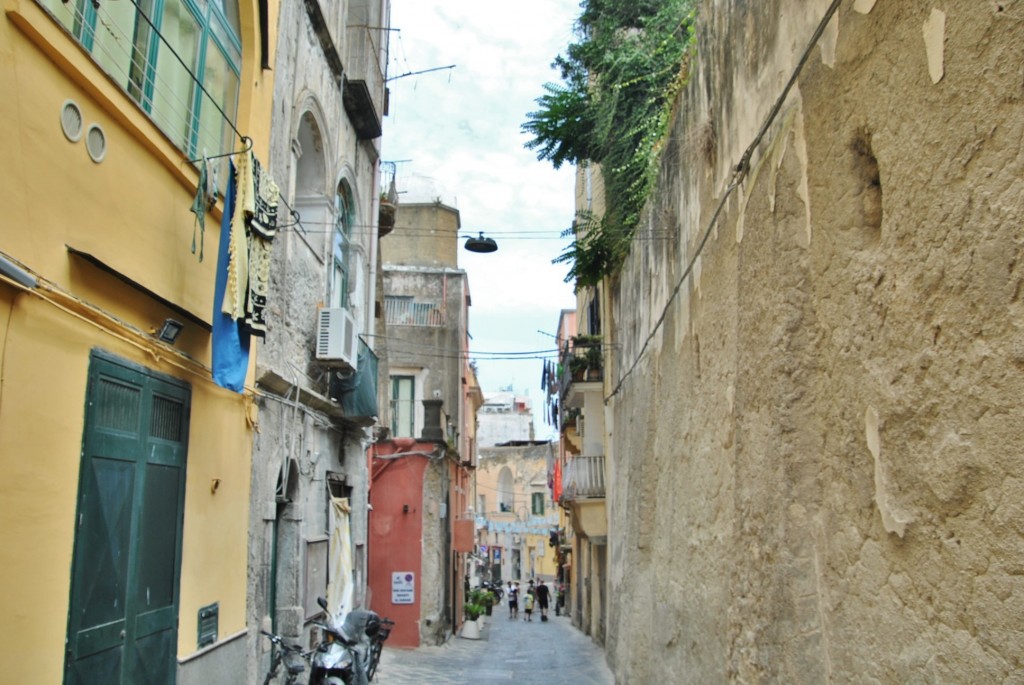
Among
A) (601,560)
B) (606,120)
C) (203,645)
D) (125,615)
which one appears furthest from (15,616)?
(601,560)

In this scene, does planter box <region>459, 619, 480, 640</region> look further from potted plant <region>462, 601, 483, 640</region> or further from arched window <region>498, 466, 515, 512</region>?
arched window <region>498, 466, 515, 512</region>

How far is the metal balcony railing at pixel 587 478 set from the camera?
55.3 ft

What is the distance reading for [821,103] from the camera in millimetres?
4008

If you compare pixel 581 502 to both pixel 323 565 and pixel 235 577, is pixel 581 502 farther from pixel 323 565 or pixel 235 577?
pixel 235 577

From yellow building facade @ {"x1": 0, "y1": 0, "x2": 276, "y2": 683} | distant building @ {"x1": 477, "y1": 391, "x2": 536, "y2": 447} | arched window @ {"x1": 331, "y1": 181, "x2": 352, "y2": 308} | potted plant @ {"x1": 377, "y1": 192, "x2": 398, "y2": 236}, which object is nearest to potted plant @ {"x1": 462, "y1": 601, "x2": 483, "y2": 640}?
potted plant @ {"x1": 377, "y1": 192, "x2": 398, "y2": 236}

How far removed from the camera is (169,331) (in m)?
6.32

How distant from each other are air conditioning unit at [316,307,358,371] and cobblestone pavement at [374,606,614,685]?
5.11 metres

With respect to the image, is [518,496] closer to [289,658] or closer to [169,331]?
[289,658]

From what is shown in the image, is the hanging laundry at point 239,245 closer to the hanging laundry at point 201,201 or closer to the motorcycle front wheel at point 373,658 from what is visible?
the hanging laundry at point 201,201

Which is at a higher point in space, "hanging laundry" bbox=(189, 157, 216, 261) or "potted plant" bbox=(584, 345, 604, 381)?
"potted plant" bbox=(584, 345, 604, 381)

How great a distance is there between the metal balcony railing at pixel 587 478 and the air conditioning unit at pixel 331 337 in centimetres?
731

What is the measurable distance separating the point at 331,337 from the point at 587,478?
7756 mm

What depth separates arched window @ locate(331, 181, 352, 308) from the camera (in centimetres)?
1197

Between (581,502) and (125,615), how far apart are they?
1194cm
